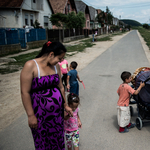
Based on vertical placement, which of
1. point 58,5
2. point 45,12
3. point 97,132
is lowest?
point 97,132

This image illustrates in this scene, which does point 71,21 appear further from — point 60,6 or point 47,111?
point 47,111

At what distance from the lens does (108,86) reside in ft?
21.9

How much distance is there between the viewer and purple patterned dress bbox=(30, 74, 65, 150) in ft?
7.18

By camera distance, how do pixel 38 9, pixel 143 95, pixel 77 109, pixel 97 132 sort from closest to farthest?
pixel 77 109 < pixel 143 95 < pixel 97 132 < pixel 38 9

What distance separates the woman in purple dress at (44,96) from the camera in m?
2.14

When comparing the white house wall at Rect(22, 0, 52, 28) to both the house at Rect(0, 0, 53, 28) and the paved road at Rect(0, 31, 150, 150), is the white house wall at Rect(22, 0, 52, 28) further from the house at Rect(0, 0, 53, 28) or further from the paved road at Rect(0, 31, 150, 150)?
the paved road at Rect(0, 31, 150, 150)

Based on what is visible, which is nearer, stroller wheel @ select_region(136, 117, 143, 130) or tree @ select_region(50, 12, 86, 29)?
stroller wheel @ select_region(136, 117, 143, 130)

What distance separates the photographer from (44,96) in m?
2.19

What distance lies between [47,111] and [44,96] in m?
0.19

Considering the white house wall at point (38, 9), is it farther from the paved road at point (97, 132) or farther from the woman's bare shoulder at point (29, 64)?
the woman's bare shoulder at point (29, 64)

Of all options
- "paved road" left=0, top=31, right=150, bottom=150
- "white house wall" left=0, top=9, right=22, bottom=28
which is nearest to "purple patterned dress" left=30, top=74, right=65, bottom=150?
"paved road" left=0, top=31, right=150, bottom=150

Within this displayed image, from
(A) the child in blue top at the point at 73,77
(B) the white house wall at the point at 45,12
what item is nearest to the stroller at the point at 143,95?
(A) the child in blue top at the point at 73,77

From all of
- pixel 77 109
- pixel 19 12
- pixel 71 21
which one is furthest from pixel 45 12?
pixel 77 109

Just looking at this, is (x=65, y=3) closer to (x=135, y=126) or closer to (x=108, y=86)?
(x=108, y=86)
